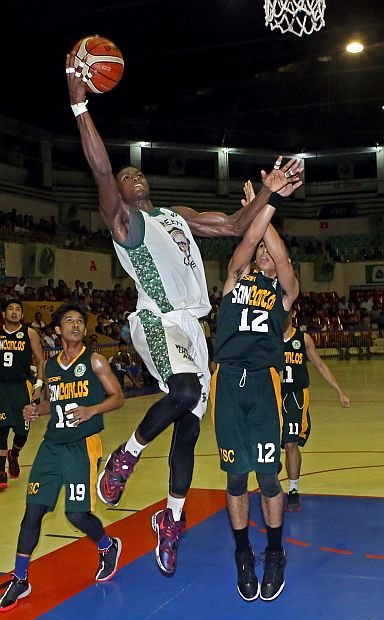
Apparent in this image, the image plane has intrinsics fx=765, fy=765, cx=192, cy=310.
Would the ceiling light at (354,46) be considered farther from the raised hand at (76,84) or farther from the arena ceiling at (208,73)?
the raised hand at (76,84)

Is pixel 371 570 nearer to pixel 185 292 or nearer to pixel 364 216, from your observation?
pixel 185 292

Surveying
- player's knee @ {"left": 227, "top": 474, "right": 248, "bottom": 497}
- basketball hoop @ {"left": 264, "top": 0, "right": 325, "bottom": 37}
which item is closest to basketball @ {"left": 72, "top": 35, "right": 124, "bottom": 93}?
player's knee @ {"left": 227, "top": 474, "right": 248, "bottom": 497}

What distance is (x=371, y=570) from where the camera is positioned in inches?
199

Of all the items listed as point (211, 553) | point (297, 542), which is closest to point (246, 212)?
point (211, 553)

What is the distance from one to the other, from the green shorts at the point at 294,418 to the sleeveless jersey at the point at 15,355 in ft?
9.66

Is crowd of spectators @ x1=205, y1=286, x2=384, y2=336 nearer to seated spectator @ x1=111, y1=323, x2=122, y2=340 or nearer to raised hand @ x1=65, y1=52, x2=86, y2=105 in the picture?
seated spectator @ x1=111, y1=323, x2=122, y2=340

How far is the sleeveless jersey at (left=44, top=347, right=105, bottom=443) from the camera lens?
4.91 m

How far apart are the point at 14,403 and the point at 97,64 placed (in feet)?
16.0

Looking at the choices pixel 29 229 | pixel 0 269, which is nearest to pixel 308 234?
pixel 29 229

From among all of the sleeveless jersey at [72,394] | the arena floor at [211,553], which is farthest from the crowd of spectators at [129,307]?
the sleeveless jersey at [72,394]

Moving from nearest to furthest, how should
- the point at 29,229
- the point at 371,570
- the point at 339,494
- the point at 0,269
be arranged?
the point at 371,570 < the point at 339,494 < the point at 0,269 < the point at 29,229

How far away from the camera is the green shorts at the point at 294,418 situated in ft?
22.2

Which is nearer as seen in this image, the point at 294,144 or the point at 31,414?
the point at 31,414

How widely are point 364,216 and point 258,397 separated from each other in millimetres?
33392
